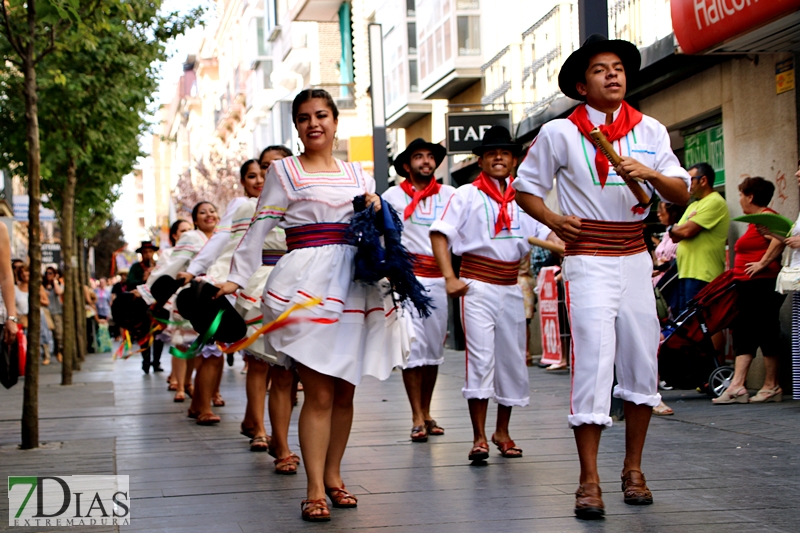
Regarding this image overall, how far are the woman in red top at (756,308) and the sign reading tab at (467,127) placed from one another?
659cm

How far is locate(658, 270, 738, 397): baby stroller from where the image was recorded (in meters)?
10.8

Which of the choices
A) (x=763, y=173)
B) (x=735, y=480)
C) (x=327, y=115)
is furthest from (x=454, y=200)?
(x=763, y=173)

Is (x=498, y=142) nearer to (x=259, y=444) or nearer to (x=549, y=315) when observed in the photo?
(x=259, y=444)

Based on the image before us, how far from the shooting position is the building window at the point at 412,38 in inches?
1154

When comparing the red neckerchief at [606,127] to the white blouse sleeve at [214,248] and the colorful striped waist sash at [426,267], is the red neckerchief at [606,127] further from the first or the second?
the white blouse sleeve at [214,248]

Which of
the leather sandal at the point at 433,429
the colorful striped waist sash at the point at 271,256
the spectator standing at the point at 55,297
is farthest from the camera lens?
the spectator standing at the point at 55,297

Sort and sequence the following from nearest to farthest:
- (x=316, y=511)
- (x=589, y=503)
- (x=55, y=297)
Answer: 1. (x=589, y=503)
2. (x=316, y=511)
3. (x=55, y=297)

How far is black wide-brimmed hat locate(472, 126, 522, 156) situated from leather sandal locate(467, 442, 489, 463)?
202cm

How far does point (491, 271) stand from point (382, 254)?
2.02m

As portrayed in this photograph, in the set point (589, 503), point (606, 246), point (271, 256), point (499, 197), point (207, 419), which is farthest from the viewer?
point (207, 419)

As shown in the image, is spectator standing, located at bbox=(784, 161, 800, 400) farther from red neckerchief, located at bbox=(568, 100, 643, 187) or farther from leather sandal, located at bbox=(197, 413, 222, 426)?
leather sandal, located at bbox=(197, 413, 222, 426)

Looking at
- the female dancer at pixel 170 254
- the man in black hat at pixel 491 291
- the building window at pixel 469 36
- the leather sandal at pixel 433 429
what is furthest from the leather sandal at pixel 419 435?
the building window at pixel 469 36

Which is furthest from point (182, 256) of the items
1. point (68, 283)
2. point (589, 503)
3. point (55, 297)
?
point (55, 297)

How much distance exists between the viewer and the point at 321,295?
6.03 metres
